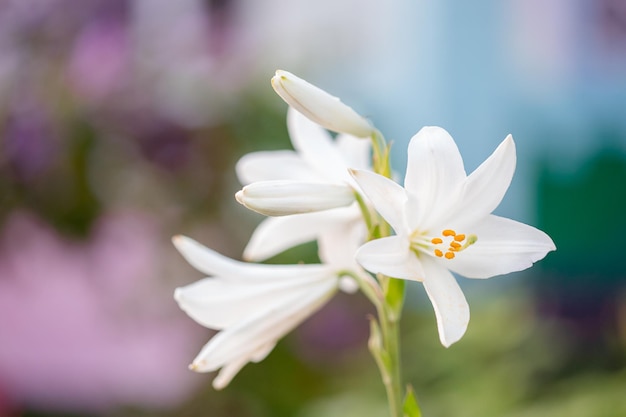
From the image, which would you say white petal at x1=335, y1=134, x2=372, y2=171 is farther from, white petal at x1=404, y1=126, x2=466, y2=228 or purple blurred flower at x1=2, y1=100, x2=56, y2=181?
purple blurred flower at x1=2, y1=100, x2=56, y2=181

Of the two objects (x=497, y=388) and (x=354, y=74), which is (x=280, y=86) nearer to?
(x=497, y=388)

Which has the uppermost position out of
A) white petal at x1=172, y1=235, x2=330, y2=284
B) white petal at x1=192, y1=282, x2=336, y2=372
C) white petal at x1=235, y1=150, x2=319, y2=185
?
white petal at x1=235, y1=150, x2=319, y2=185

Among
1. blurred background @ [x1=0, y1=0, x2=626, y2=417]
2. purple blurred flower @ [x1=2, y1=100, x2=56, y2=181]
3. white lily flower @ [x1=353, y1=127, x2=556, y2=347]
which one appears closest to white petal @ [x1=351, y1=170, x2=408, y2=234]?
white lily flower @ [x1=353, y1=127, x2=556, y2=347]

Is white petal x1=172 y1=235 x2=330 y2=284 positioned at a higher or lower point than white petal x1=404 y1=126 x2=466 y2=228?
lower

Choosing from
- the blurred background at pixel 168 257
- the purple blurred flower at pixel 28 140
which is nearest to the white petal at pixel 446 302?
the blurred background at pixel 168 257

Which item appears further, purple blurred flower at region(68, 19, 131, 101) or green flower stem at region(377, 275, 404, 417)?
purple blurred flower at region(68, 19, 131, 101)

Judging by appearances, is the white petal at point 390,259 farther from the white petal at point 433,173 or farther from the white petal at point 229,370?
the white petal at point 229,370

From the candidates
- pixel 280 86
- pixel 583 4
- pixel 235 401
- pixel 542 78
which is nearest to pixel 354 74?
pixel 542 78
